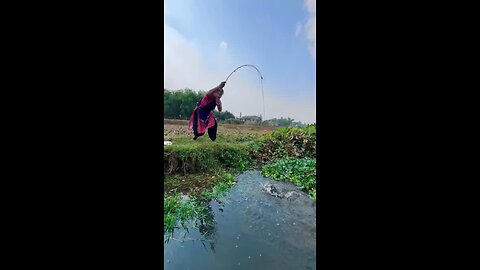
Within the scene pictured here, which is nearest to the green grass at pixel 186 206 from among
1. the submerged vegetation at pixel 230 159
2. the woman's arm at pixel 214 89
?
the submerged vegetation at pixel 230 159

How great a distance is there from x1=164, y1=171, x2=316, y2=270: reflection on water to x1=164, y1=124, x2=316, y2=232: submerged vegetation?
171mm

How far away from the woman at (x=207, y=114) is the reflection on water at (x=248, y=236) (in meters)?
0.57

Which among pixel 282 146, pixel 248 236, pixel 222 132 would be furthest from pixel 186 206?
pixel 282 146

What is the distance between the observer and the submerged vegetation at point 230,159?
2.12m

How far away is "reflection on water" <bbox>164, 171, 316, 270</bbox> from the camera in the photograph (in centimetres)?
155

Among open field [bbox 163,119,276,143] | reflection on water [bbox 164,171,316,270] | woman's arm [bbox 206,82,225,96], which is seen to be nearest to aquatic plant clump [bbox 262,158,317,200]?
reflection on water [bbox 164,171,316,270]

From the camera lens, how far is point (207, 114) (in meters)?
2.15

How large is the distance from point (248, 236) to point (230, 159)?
85 cm

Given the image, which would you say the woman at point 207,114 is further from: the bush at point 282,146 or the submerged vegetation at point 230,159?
the bush at point 282,146

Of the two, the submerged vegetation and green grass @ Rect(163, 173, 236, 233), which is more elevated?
the submerged vegetation

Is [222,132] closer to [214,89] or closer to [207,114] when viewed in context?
[207,114]

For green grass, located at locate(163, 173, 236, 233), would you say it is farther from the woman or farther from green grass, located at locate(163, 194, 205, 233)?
the woman
